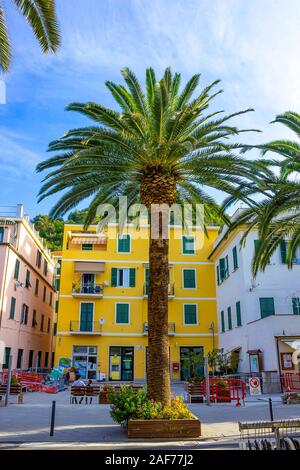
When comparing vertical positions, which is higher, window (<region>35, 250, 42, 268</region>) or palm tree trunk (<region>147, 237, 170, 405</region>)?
window (<region>35, 250, 42, 268</region>)

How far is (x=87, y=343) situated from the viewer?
33812 millimetres

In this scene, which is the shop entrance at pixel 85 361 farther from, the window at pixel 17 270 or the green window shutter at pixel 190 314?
the green window shutter at pixel 190 314

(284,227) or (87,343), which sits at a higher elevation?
(284,227)

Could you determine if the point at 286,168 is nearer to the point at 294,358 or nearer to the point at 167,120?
the point at 167,120

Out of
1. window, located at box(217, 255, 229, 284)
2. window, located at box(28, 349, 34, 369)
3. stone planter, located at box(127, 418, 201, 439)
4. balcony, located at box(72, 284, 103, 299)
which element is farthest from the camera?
window, located at box(28, 349, 34, 369)

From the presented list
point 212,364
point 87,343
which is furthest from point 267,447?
point 87,343

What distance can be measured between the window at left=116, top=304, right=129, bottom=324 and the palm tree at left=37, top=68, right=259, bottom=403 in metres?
21.2

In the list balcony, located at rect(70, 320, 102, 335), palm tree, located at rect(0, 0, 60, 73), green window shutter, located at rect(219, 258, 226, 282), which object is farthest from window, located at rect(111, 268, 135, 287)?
palm tree, located at rect(0, 0, 60, 73)

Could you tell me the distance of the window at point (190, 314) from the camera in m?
34.9

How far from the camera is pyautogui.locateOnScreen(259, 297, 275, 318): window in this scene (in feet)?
85.0

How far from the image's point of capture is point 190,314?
35031 mm

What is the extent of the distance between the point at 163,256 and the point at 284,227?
685 cm

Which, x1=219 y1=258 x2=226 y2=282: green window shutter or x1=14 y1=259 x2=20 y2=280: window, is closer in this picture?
x1=14 y1=259 x2=20 y2=280: window

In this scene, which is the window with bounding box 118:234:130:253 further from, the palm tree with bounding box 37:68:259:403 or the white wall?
the palm tree with bounding box 37:68:259:403
